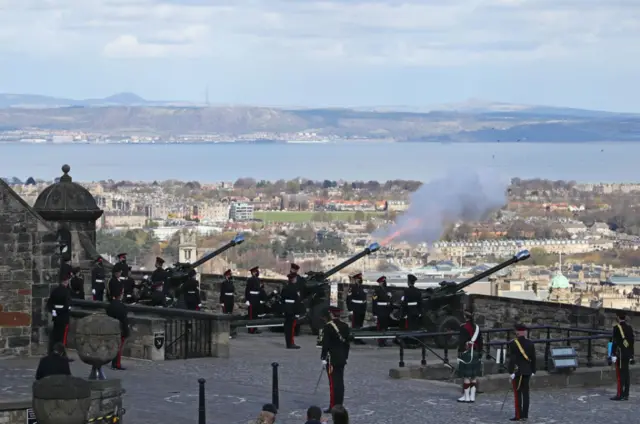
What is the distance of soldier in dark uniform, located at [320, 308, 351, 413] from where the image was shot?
69.4ft

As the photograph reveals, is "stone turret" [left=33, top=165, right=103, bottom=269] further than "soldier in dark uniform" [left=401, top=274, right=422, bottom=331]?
Yes

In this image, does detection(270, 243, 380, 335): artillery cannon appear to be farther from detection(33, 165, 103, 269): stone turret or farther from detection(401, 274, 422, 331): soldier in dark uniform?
detection(33, 165, 103, 269): stone turret

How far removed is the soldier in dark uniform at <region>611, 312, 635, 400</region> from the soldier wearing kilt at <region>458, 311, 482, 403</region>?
1.81m

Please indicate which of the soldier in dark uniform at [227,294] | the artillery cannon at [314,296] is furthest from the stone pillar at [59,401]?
the soldier in dark uniform at [227,294]

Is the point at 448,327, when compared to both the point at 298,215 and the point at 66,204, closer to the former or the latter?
the point at 66,204

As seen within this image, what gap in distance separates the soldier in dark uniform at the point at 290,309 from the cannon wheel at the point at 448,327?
236 cm

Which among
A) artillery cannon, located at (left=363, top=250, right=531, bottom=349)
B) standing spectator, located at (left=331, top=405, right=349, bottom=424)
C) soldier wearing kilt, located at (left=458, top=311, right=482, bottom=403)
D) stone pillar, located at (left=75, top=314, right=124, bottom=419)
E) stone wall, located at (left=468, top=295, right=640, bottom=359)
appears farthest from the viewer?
artillery cannon, located at (left=363, top=250, right=531, bottom=349)

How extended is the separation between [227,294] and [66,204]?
3.76 metres

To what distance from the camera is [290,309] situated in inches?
1133

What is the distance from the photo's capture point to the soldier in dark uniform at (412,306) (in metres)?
29.3

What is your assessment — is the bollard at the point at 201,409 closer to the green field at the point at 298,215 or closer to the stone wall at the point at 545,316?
the stone wall at the point at 545,316

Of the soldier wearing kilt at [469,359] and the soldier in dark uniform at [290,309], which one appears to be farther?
the soldier in dark uniform at [290,309]

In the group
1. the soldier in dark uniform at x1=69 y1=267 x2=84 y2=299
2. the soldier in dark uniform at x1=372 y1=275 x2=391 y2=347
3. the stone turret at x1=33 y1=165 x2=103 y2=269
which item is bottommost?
the soldier in dark uniform at x1=372 y1=275 x2=391 y2=347

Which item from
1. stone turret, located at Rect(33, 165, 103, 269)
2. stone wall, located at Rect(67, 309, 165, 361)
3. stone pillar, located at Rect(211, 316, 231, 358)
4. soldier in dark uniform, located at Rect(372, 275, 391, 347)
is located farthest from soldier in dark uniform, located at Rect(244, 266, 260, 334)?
stone wall, located at Rect(67, 309, 165, 361)
